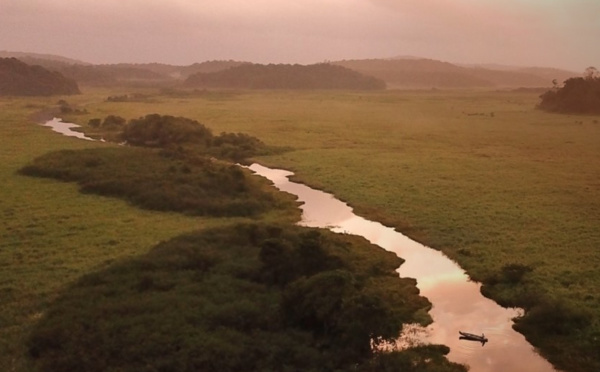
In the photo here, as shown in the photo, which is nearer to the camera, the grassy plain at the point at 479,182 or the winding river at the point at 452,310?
the winding river at the point at 452,310

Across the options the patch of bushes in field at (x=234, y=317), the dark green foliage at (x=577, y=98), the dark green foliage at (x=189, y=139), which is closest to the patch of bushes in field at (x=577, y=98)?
the dark green foliage at (x=577, y=98)

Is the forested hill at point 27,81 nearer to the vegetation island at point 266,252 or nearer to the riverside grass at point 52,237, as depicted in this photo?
the vegetation island at point 266,252

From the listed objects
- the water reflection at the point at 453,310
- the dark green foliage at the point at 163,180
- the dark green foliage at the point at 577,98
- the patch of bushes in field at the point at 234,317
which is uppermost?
the dark green foliage at the point at 577,98

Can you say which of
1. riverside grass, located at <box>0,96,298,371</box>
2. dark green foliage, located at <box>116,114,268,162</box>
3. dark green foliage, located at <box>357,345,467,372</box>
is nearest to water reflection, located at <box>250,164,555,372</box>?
dark green foliage, located at <box>357,345,467,372</box>

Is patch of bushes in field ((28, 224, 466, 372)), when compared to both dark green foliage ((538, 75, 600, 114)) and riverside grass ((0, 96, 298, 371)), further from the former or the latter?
dark green foliage ((538, 75, 600, 114))

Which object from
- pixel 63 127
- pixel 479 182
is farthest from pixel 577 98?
pixel 63 127

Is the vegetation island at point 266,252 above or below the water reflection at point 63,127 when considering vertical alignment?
below

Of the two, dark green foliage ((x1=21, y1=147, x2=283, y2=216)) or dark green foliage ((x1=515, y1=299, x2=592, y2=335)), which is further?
dark green foliage ((x1=21, y1=147, x2=283, y2=216))
